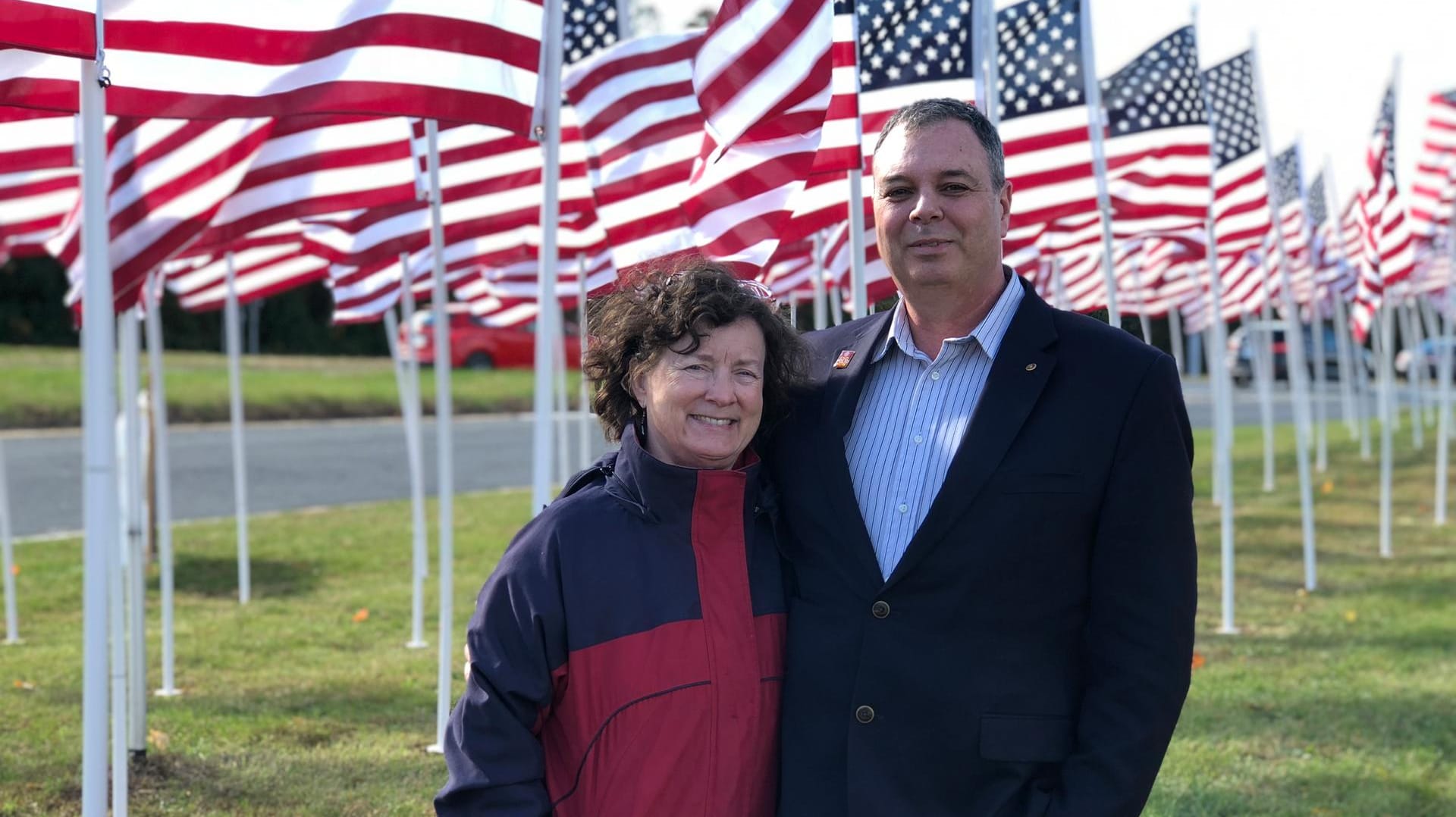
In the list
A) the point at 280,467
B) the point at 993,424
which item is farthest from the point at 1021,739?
the point at 280,467

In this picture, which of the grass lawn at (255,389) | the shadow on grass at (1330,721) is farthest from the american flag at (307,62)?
the grass lawn at (255,389)

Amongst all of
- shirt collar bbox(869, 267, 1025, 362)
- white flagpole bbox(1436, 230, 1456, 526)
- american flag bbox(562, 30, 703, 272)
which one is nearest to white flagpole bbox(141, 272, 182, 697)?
american flag bbox(562, 30, 703, 272)

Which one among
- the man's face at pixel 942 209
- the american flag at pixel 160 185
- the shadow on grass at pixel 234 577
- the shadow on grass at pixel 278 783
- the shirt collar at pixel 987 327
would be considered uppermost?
the american flag at pixel 160 185

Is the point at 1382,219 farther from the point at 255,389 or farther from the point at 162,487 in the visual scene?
the point at 255,389

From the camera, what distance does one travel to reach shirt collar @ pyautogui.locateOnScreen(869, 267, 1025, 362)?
113 inches

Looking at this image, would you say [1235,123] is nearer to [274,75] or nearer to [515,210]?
[515,210]

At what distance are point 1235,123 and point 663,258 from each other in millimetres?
8509

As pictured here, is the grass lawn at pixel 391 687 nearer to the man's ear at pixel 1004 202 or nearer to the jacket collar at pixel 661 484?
the jacket collar at pixel 661 484

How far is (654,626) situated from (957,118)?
1.17m

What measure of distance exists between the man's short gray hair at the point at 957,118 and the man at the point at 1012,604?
35 cm

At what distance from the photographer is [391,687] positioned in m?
7.42

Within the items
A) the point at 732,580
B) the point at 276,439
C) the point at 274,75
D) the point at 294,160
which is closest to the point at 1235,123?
the point at 294,160

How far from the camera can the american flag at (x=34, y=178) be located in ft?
20.3

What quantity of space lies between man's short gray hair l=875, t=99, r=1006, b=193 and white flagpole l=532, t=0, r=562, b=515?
1.62 meters
